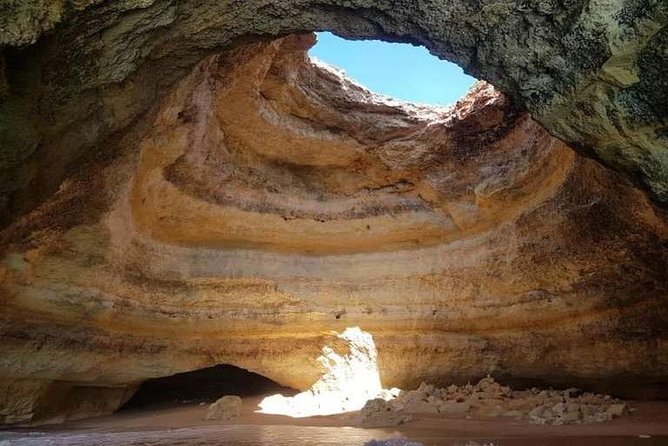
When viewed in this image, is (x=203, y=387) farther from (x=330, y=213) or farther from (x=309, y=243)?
(x=330, y=213)

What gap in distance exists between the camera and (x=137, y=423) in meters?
6.16

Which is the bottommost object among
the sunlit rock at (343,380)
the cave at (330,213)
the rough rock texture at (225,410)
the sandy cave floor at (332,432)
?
the sandy cave floor at (332,432)

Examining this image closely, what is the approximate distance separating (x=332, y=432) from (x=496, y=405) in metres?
1.88

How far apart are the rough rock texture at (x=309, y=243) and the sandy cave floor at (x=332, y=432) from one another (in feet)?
2.88

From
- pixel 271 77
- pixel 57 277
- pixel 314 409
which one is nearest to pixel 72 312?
pixel 57 277

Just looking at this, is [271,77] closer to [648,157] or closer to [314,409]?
[314,409]

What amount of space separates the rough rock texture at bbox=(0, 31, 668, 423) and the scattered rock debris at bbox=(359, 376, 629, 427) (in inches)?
14.9

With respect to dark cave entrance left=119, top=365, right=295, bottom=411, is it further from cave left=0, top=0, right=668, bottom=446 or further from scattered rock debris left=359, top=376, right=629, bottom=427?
scattered rock debris left=359, top=376, right=629, bottom=427

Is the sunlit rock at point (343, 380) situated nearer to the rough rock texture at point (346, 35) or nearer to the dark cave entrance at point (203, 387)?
the dark cave entrance at point (203, 387)

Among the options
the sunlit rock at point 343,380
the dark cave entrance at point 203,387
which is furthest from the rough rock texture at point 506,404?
the dark cave entrance at point 203,387

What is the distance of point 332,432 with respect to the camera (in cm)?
495

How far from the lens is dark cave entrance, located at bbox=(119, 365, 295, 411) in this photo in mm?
8717

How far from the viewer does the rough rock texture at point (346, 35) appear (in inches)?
112

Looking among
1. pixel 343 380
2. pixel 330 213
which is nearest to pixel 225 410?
pixel 343 380
